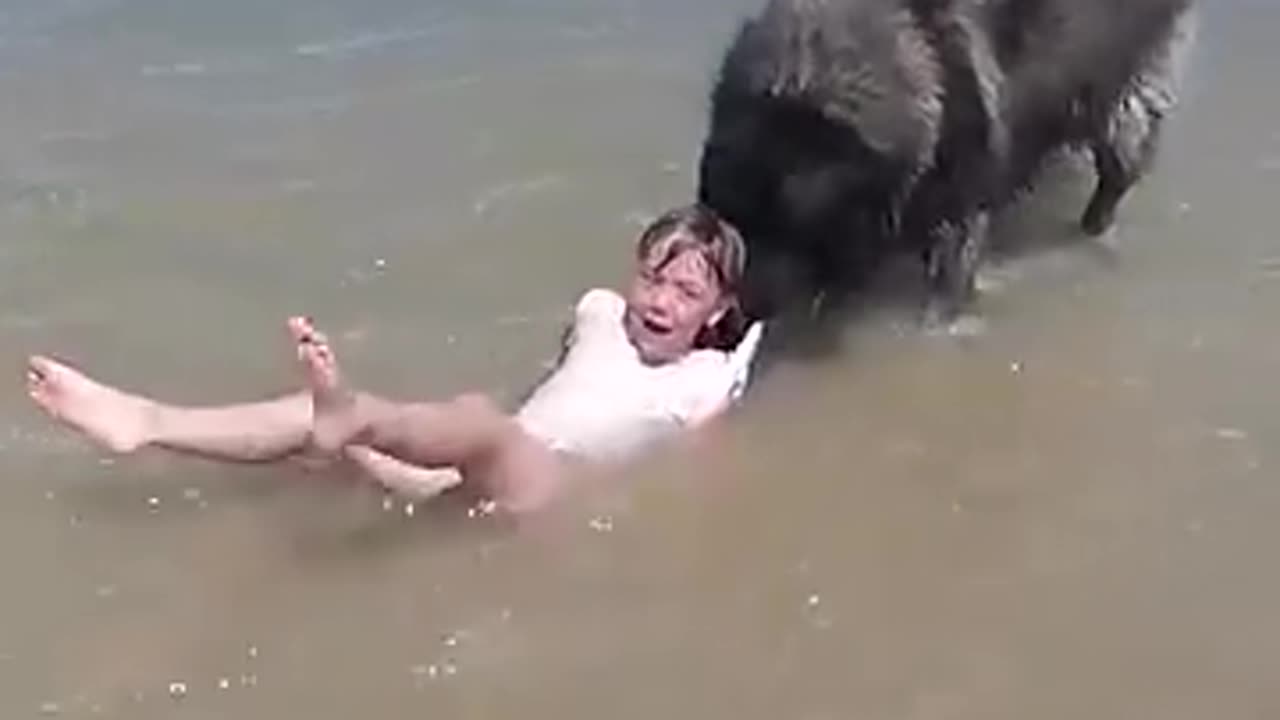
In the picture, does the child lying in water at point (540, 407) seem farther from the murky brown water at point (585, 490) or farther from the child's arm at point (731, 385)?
the murky brown water at point (585, 490)

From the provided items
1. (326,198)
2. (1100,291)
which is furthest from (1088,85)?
(326,198)

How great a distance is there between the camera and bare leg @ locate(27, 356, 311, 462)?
4.36m

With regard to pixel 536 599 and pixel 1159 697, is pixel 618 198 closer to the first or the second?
pixel 536 599

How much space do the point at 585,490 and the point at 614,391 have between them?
0.95ft

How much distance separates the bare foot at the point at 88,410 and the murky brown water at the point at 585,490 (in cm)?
26

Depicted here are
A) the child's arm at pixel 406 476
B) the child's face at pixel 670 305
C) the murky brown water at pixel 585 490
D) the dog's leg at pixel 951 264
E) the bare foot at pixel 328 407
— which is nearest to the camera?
the murky brown water at pixel 585 490

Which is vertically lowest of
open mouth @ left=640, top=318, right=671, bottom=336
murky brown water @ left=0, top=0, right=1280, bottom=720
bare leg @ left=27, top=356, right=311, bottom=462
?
murky brown water @ left=0, top=0, right=1280, bottom=720

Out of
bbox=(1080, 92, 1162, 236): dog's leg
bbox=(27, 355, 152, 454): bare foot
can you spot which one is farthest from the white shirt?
bbox=(1080, 92, 1162, 236): dog's leg

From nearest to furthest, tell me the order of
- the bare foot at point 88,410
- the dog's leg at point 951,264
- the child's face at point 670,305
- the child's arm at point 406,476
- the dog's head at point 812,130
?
the bare foot at point 88,410 → the child's arm at point 406,476 → the child's face at point 670,305 → the dog's head at point 812,130 → the dog's leg at point 951,264

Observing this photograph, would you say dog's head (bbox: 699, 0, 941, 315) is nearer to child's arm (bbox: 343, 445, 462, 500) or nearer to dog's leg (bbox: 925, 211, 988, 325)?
dog's leg (bbox: 925, 211, 988, 325)

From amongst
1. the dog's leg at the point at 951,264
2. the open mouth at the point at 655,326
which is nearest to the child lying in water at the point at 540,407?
the open mouth at the point at 655,326

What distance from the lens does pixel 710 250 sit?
5043 millimetres

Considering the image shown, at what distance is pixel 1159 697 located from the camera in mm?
3881

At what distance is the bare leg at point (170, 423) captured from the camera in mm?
4363
